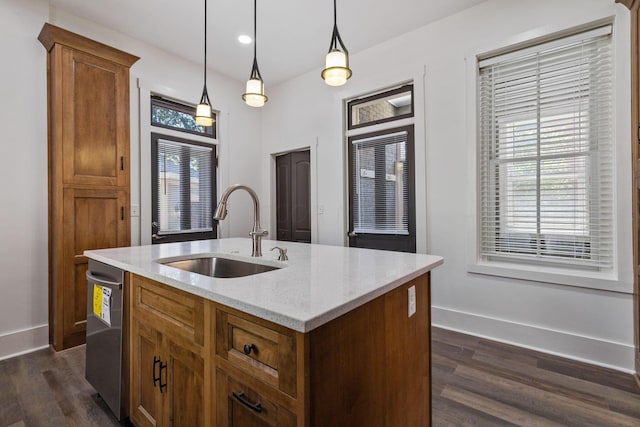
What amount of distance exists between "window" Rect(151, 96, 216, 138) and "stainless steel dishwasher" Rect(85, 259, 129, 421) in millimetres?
2382

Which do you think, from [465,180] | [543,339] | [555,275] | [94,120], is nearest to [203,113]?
[94,120]

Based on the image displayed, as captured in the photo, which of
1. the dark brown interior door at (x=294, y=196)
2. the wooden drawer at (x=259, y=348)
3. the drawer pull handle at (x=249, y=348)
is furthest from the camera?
the dark brown interior door at (x=294, y=196)

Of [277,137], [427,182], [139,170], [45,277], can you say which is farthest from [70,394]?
→ [277,137]

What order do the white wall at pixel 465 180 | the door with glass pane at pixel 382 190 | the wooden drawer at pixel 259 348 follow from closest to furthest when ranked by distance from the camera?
the wooden drawer at pixel 259 348
the white wall at pixel 465 180
the door with glass pane at pixel 382 190

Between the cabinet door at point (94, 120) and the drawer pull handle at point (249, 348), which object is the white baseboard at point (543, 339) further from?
the cabinet door at point (94, 120)

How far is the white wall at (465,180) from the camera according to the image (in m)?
2.30

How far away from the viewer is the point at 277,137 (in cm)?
474

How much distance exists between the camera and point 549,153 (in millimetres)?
2656

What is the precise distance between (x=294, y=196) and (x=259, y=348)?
3721 mm

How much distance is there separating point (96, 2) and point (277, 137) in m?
2.48

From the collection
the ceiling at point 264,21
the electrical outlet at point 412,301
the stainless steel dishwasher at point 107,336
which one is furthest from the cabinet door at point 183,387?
the ceiling at point 264,21

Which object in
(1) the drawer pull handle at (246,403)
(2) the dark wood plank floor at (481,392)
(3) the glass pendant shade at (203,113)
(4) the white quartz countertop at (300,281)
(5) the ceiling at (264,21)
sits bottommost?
(2) the dark wood plank floor at (481,392)

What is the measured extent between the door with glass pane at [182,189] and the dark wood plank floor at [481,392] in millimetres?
1621

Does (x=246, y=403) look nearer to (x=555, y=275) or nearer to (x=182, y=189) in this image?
(x=555, y=275)
